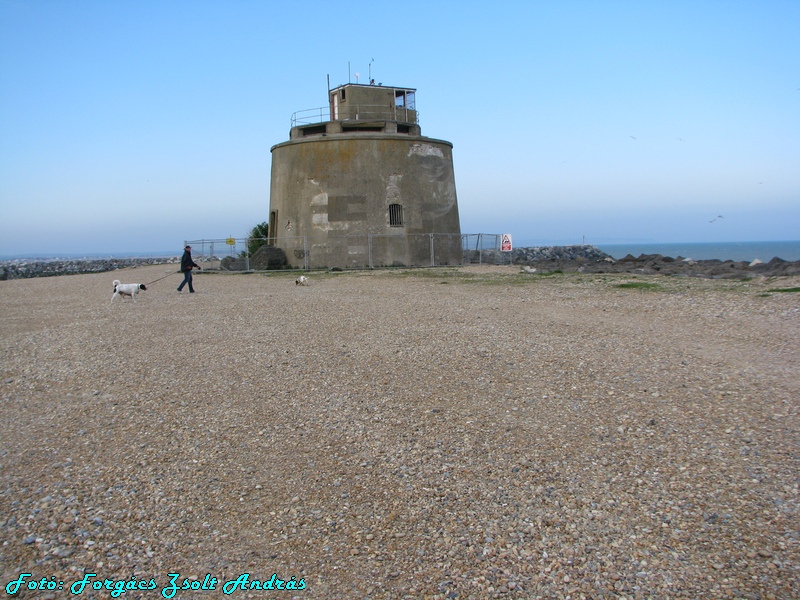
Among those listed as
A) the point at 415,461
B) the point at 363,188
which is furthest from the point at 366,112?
the point at 415,461

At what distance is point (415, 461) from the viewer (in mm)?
5773

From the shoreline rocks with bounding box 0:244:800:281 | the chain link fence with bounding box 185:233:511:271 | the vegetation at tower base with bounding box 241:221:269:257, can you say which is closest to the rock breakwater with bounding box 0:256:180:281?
the shoreline rocks with bounding box 0:244:800:281

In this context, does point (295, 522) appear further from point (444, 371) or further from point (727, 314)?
point (727, 314)

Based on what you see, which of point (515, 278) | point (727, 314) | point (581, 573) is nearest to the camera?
point (581, 573)

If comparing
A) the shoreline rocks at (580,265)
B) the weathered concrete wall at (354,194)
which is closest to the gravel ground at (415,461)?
the shoreline rocks at (580,265)

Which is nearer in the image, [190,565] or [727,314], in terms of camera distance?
[190,565]

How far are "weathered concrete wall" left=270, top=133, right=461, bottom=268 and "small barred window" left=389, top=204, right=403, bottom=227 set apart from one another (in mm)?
145

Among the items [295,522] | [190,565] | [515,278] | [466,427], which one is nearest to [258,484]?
[295,522]

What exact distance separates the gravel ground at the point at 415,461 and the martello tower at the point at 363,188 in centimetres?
1656

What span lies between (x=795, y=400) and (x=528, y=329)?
15.3 feet

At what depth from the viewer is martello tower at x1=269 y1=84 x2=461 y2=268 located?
27.6m

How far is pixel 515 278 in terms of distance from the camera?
21.6m

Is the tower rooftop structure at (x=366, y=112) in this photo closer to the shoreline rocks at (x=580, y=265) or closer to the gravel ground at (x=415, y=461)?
the shoreline rocks at (x=580, y=265)

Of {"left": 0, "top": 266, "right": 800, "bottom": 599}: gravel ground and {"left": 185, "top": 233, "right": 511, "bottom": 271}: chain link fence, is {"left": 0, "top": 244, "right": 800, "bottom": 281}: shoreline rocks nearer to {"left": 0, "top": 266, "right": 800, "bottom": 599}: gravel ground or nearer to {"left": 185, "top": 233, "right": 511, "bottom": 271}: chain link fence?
{"left": 185, "top": 233, "right": 511, "bottom": 271}: chain link fence
